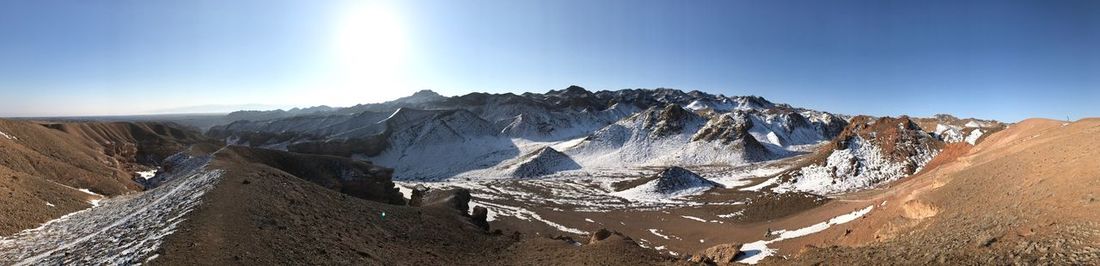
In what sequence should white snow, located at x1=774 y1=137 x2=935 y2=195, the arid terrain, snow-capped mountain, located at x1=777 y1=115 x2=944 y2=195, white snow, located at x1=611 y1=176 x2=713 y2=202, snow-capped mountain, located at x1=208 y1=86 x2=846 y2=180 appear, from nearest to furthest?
the arid terrain, white snow, located at x1=774 y1=137 x2=935 y2=195, snow-capped mountain, located at x1=777 y1=115 x2=944 y2=195, white snow, located at x1=611 y1=176 x2=713 y2=202, snow-capped mountain, located at x1=208 y1=86 x2=846 y2=180

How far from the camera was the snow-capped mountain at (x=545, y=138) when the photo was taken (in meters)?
117

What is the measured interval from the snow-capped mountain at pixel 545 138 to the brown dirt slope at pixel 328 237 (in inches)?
2969

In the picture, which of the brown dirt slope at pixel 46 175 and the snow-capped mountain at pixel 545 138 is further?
the snow-capped mountain at pixel 545 138

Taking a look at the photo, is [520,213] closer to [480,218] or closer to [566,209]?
[566,209]

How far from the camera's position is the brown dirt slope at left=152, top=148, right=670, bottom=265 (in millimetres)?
15586

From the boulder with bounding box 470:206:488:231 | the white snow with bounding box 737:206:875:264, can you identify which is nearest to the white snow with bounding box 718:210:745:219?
the white snow with bounding box 737:206:875:264

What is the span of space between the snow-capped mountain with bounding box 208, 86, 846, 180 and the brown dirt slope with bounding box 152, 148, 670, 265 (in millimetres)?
75412

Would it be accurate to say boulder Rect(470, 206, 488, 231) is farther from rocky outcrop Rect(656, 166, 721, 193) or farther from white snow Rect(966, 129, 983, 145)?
white snow Rect(966, 129, 983, 145)

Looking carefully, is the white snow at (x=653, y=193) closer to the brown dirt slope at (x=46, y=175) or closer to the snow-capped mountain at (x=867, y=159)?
the snow-capped mountain at (x=867, y=159)

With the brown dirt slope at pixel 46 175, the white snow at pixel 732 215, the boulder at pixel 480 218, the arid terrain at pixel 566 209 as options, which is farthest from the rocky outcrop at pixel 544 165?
the boulder at pixel 480 218

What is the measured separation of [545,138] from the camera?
152 m

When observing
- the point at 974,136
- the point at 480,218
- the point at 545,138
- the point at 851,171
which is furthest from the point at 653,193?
the point at 545,138

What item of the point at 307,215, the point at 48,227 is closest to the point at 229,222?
the point at 307,215

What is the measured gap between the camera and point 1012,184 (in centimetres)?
2106
